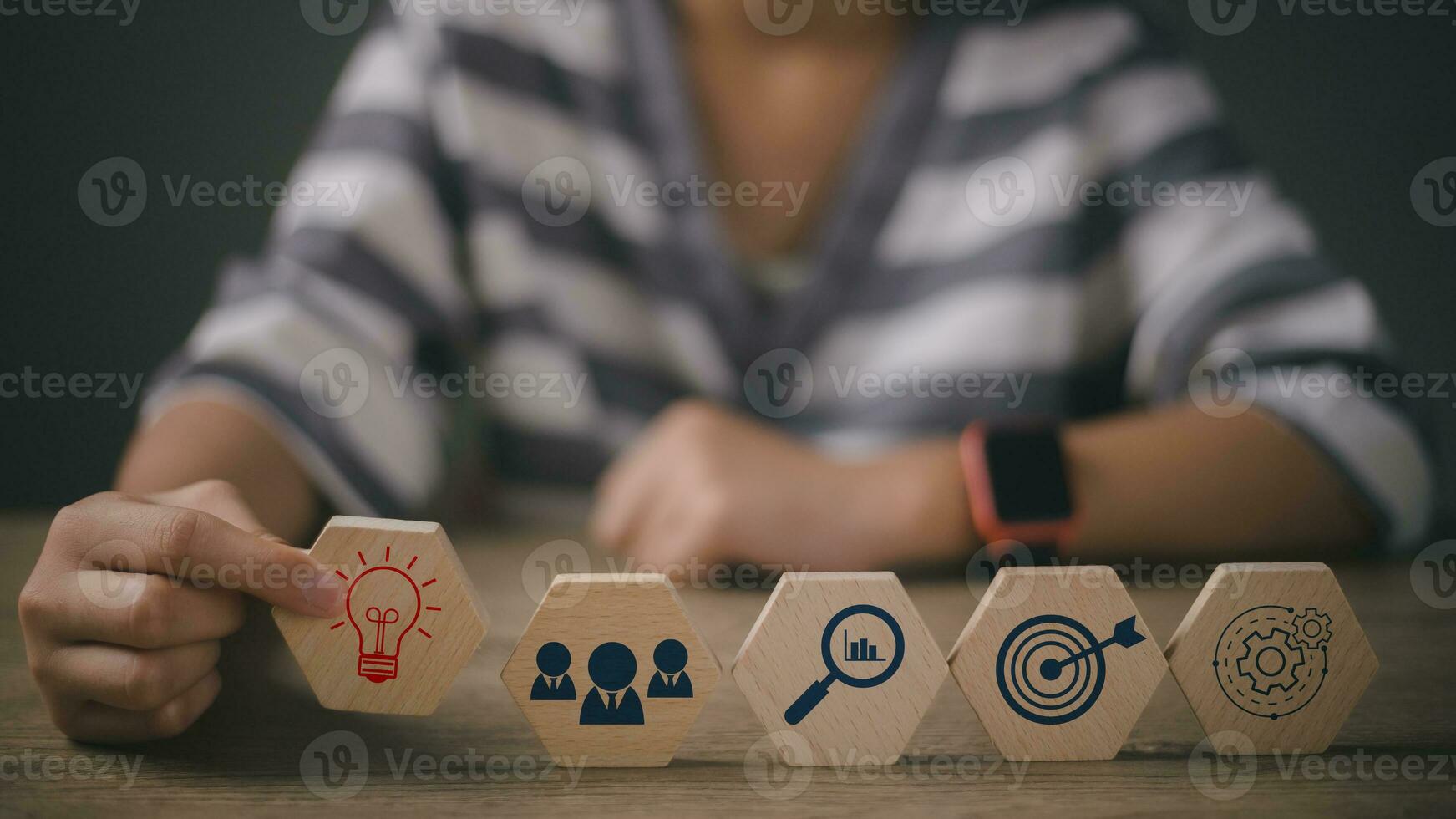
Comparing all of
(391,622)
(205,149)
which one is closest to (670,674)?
(391,622)

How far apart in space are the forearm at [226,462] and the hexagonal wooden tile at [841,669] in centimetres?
42

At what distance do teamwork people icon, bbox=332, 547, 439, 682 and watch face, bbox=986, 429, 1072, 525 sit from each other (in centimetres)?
42

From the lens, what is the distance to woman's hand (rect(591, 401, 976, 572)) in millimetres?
708

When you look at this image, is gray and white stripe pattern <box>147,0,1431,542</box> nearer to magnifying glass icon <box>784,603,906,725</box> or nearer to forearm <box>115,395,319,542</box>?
forearm <box>115,395,319,542</box>

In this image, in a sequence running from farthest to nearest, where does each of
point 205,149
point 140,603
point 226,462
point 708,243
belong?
point 205,149, point 708,243, point 226,462, point 140,603

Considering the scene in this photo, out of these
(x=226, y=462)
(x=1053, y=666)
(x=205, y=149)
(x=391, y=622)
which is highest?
(x=1053, y=666)

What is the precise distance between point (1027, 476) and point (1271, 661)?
261 mm

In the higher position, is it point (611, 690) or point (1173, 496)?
point (1173, 496)

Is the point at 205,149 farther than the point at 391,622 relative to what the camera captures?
Yes

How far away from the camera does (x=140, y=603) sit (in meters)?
0.41

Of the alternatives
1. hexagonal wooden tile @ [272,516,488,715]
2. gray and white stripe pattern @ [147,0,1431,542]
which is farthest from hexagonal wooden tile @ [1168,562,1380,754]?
gray and white stripe pattern @ [147,0,1431,542]

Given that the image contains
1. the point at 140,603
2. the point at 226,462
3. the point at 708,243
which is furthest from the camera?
the point at 708,243

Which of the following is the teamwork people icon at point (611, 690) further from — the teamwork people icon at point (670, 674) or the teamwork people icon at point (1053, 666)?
the teamwork people icon at point (1053, 666)

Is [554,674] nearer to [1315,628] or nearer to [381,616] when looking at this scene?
[381,616]
